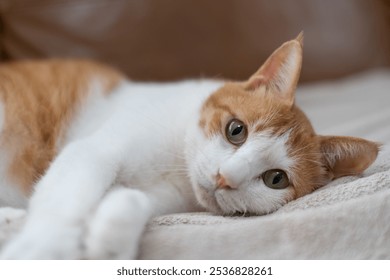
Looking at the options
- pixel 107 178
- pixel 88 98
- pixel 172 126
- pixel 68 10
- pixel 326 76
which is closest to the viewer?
Answer: pixel 107 178

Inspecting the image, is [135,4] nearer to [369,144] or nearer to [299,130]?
[299,130]

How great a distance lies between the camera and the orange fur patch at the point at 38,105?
138 centimetres

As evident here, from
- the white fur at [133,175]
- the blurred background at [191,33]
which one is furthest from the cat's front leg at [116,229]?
the blurred background at [191,33]

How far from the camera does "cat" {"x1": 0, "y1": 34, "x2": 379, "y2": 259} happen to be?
3.26 feet

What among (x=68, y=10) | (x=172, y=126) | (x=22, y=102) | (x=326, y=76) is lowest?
(x=172, y=126)

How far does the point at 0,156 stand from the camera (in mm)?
1364

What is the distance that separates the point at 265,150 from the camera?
1.22 m

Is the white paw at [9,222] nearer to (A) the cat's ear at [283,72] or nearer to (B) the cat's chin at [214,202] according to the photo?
(B) the cat's chin at [214,202]

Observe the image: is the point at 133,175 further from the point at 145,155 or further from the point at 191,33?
the point at 191,33

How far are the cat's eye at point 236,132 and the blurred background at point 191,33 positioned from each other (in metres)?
0.96

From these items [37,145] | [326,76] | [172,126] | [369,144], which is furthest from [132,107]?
[326,76]

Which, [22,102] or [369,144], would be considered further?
[22,102]

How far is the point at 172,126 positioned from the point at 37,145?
1.33 feet

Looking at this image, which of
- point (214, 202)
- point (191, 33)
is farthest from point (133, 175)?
point (191, 33)
